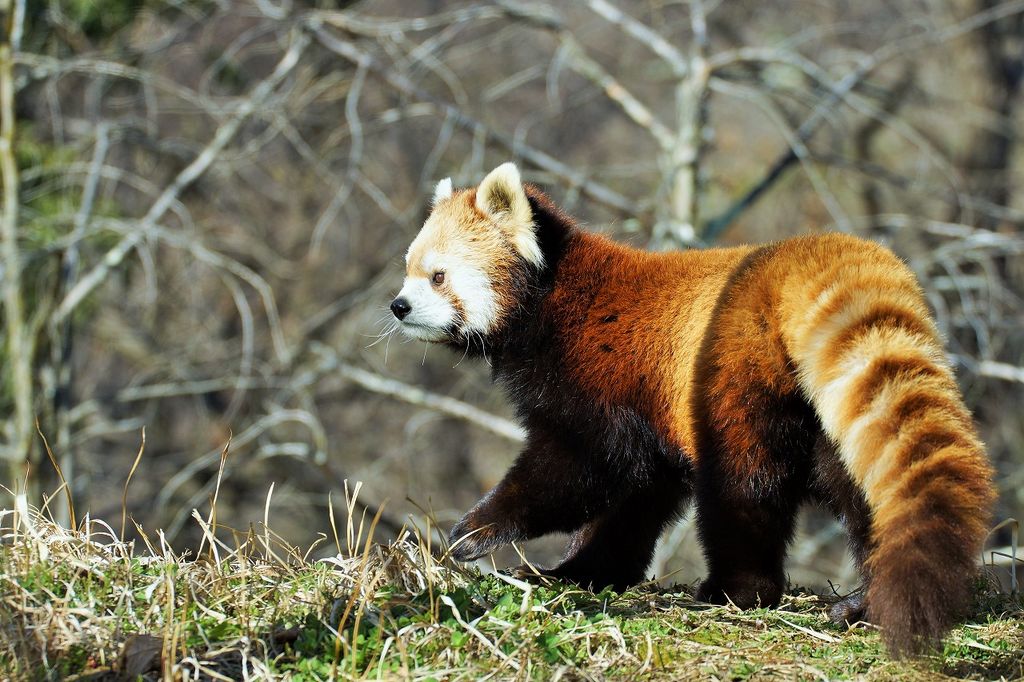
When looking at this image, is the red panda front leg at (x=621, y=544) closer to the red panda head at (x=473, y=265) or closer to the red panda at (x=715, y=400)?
the red panda at (x=715, y=400)

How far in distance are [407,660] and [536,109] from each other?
10.9 m

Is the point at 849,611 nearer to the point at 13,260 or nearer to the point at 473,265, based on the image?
the point at 473,265

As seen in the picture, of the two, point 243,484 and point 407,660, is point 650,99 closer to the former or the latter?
point 243,484

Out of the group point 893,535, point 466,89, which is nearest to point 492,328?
point 893,535

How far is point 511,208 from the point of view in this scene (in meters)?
4.57

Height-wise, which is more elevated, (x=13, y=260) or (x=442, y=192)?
(x=442, y=192)

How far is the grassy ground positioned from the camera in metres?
2.57

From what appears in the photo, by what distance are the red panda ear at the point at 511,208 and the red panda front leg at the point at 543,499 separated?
0.89m

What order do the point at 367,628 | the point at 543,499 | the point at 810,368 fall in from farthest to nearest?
the point at 543,499, the point at 810,368, the point at 367,628

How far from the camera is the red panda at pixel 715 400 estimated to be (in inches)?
105

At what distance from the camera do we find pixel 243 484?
1274 cm

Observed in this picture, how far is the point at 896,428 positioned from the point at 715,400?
784 mm

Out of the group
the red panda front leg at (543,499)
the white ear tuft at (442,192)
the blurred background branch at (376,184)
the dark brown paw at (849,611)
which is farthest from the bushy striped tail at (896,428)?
the blurred background branch at (376,184)

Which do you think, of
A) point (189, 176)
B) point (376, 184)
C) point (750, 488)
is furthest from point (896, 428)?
point (376, 184)
